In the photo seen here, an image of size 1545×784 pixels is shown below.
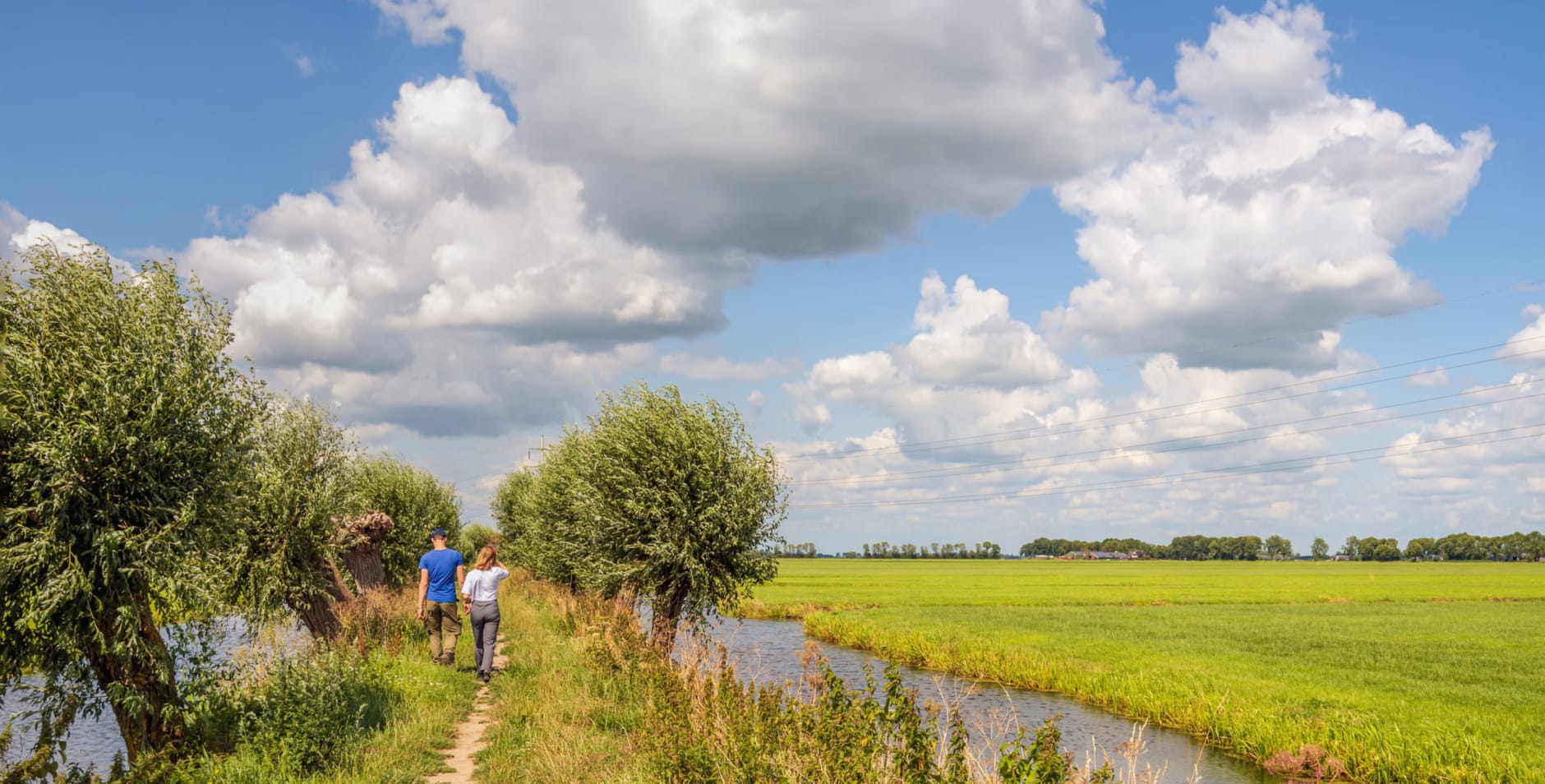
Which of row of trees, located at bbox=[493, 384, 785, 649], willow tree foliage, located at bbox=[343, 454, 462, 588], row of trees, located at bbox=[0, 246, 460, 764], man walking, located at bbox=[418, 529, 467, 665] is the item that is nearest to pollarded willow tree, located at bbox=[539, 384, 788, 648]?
row of trees, located at bbox=[493, 384, 785, 649]

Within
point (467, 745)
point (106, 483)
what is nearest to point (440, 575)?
point (467, 745)

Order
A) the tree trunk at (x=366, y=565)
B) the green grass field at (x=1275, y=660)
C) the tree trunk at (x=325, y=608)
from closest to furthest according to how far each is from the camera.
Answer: the green grass field at (x=1275, y=660), the tree trunk at (x=325, y=608), the tree trunk at (x=366, y=565)

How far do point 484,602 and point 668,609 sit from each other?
6.31m

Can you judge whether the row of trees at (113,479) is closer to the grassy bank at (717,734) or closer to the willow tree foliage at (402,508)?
the grassy bank at (717,734)

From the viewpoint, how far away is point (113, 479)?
10.3 metres

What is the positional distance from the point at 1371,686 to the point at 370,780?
27.5 m

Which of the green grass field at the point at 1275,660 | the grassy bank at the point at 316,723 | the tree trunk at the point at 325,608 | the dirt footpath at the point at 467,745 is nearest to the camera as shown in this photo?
the grassy bank at the point at 316,723

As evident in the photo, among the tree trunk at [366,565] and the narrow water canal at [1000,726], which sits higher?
the tree trunk at [366,565]

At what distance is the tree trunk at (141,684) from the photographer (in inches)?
415

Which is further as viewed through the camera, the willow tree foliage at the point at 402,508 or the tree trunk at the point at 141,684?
the willow tree foliage at the point at 402,508

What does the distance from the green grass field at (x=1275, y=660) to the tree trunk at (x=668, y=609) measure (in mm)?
12480

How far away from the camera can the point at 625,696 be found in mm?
15609

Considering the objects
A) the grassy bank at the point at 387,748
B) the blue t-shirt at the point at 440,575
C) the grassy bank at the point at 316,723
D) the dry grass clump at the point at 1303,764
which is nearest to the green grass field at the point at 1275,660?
the dry grass clump at the point at 1303,764

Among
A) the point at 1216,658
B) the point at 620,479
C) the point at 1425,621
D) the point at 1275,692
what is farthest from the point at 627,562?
the point at 1425,621
